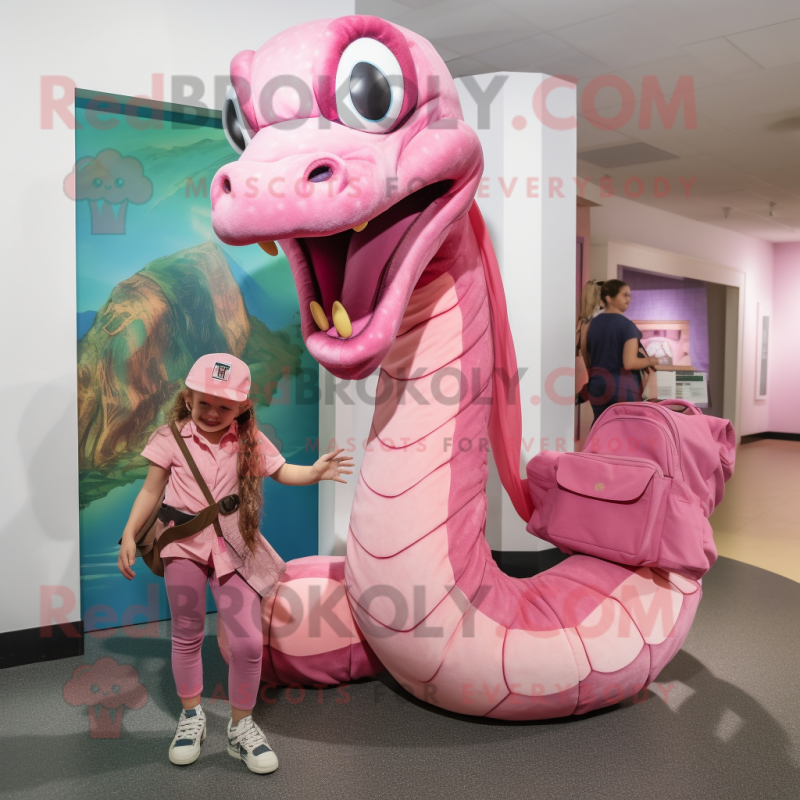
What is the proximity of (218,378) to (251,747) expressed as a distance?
2.72 ft

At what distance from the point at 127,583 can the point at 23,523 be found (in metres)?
0.43

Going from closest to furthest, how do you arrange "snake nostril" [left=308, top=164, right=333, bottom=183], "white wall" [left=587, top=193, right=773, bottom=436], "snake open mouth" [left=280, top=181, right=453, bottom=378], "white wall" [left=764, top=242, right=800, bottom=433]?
"snake nostril" [left=308, top=164, right=333, bottom=183], "snake open mouth" [left=280, top=181, right=453, bottom=378], "white wall" [left=587, top=193, right=773, bottom=436], "white wall" [left=764, top=242, right=800, bottom=433]

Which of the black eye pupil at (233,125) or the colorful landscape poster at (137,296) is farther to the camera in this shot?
the colorful landscape poster at (137,296)

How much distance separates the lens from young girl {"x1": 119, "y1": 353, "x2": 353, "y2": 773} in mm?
1599

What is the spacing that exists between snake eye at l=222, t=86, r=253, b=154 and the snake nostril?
0.27 m

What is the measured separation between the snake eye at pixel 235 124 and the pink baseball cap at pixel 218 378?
46 cm

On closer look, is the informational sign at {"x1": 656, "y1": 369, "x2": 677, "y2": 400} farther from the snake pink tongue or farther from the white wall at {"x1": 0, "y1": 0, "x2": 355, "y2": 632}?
the snake pink tongue

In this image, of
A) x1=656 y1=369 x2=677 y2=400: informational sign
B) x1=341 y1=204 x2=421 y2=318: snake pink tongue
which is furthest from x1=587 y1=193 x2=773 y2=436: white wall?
x1=341 y1=204 x2=421 y2=318: snake pink tongue

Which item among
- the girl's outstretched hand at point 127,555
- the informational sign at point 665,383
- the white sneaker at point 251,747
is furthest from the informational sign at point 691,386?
the girl's outstretched hand at point 127,555

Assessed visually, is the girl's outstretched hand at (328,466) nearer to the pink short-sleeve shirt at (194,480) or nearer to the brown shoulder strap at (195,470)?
the pink short-sleeve shirt at (194,480)

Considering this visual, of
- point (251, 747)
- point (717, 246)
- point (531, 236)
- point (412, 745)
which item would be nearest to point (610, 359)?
point (531, 236)

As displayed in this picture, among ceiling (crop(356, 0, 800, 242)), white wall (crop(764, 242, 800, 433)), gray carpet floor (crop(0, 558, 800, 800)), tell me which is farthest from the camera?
white wall (crop(764, 242, 800, 433))

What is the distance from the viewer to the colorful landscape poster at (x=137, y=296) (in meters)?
2.28

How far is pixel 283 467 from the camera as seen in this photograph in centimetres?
172
